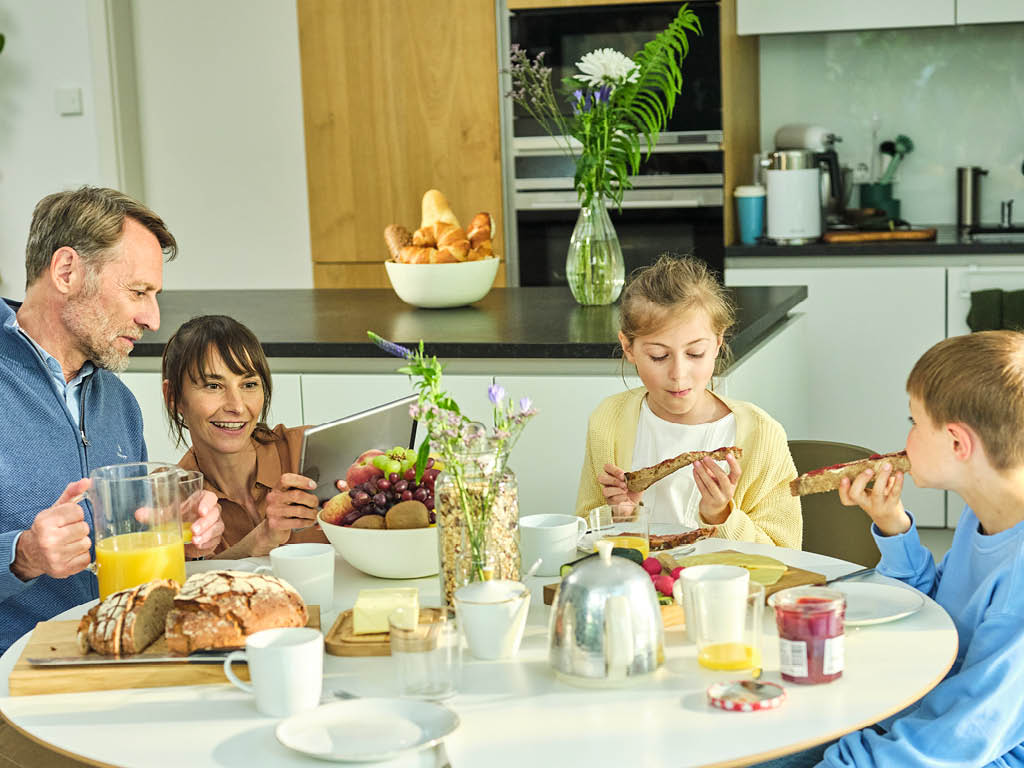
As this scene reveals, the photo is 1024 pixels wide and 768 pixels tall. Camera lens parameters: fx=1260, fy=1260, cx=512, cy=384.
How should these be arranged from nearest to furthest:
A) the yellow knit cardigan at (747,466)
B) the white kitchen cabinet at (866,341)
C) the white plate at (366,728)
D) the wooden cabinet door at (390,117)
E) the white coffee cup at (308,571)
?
the white plate at (366,728) → the white coffee cup at (308,571) → the yellow knit cardigan at (747,466) → the white kitchen cabinet at (866,341) → the wooden cabinet door at (390,117)

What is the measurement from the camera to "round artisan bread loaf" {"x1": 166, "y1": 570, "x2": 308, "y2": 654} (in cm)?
132

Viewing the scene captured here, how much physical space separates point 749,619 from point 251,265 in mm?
3904

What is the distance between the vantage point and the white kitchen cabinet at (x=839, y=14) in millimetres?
4047

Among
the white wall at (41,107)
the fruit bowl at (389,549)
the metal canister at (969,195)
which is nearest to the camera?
the fruit bowl at (389,549)

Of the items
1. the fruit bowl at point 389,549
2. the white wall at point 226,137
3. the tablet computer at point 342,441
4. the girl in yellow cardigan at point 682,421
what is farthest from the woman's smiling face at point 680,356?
the white wall at point 226,137

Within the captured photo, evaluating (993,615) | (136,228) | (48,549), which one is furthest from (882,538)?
(136,228)

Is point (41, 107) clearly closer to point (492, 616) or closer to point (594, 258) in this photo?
point (594, 258)

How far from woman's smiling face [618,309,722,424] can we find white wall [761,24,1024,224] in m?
2.73

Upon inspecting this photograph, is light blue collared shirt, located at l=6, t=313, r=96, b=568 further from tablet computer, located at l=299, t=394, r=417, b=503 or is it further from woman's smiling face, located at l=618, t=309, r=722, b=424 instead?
woman's smiling face, located at l=618, t=309, r=722, b=424

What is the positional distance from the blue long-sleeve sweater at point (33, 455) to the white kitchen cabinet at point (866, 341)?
2.51 m

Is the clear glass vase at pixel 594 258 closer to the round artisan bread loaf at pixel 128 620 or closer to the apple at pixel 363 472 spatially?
the apple at pixel 363 472

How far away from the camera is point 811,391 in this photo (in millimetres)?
4164

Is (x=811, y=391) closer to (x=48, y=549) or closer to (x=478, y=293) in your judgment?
(x=478, y=293)

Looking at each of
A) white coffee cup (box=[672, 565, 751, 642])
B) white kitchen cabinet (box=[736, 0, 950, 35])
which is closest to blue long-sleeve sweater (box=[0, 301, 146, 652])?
white coffee cup (box=[672, 565, 751, 642])
